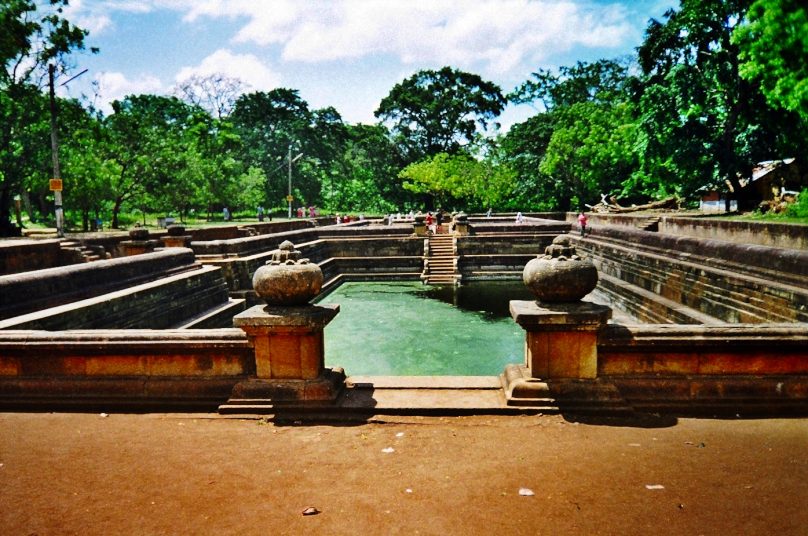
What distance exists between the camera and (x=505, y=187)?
4231 cm

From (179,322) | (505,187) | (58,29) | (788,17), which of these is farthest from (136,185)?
(788,17)

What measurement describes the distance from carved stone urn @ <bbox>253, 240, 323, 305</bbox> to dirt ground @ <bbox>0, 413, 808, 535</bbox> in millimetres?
1074

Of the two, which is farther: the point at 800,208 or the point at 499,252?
the point at 499,252

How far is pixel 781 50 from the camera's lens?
11648 mm

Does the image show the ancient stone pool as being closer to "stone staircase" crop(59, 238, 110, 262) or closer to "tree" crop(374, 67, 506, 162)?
"stone staircase" crop(59, 238, 110, 262)

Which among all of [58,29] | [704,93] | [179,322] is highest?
[58,29]

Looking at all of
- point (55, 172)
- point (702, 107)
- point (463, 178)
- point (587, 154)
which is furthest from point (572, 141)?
point (55, 172)

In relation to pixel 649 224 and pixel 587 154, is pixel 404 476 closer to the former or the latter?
pixel 649 224

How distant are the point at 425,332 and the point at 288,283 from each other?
7.05 meters

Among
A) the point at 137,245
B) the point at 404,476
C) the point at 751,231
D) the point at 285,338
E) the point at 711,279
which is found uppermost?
the point at 751,231

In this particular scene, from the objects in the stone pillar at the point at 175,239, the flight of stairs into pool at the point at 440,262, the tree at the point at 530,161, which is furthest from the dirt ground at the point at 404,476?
the tree at the point at 530,161

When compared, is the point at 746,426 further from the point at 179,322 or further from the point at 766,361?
the point at 179,322

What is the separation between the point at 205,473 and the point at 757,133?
902 inches

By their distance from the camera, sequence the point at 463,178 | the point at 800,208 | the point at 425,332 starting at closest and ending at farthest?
the point at 425,332 → the point at 800,208 → the point at 463,178
